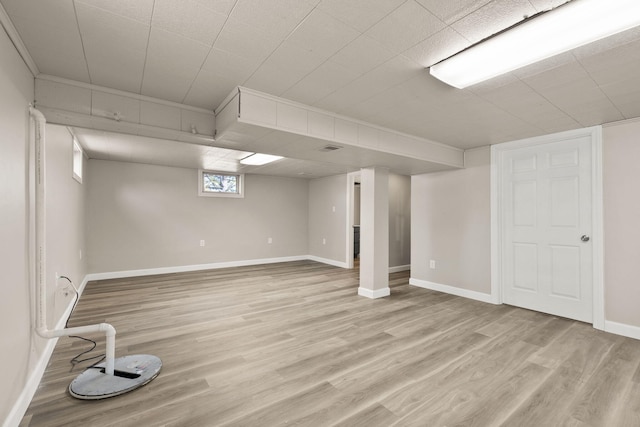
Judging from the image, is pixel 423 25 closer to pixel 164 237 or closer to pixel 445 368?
pixel 445 368

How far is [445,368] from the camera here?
7.34ft

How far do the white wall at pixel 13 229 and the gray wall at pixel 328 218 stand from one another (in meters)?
5.28

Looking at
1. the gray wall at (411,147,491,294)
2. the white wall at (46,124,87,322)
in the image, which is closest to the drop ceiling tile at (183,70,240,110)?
the white wall at (46,124,87,322)

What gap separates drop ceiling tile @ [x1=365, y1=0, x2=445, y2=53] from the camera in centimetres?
143

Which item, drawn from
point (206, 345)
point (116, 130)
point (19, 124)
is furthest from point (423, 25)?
point (206, 345)

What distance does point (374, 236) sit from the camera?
4156 millimetres

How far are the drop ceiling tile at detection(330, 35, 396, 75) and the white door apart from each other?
9.38ft

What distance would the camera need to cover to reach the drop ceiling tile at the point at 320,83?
202 centimetres

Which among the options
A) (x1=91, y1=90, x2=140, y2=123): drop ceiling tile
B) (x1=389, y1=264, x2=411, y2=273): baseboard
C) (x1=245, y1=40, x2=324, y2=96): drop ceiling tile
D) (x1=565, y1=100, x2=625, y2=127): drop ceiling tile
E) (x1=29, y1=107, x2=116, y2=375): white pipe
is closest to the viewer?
(x1=245, y1=40, x2=324, y2=96): drop ceiling tile

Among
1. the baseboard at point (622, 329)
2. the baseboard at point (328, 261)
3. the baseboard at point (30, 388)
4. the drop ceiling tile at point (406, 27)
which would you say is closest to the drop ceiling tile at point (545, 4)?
the drop ceiling tile at point (406, 27)

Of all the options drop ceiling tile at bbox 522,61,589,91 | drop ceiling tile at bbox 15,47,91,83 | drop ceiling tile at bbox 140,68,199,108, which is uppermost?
drop ceiling tile at bbox 15,47,91,83

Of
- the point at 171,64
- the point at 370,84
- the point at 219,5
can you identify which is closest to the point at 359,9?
the point at 219,5

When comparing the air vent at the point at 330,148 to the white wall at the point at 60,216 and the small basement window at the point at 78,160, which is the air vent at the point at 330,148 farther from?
the small basement window at the point at 78,160

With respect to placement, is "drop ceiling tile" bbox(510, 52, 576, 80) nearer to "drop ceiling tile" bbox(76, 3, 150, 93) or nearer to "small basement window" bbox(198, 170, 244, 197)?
"drop ceiling tile" bbox(76, 3, 150, 93)
